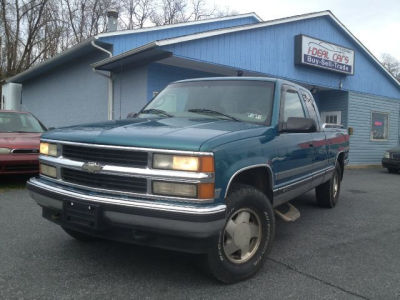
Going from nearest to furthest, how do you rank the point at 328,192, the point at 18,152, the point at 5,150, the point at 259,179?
1. the point at 259,179
2. the point at 328,192
3. the point at 5,150
4. the point at 18,152

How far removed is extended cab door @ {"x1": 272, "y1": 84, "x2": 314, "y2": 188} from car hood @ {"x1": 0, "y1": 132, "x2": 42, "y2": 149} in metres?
4.90

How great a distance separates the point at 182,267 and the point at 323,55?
464 inches

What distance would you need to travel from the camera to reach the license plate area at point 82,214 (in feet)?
8.94

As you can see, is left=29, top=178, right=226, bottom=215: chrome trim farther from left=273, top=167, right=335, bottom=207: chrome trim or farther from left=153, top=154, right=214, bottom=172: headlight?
left=273, top=167, right=335, bottom=207: chrome trim

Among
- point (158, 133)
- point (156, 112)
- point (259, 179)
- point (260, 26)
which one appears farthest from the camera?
point (260, 26)

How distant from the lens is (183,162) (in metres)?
2.60

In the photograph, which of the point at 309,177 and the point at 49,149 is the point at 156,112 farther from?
the point at 309,177

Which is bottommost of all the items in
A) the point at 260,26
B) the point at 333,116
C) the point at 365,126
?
the point at 365,126

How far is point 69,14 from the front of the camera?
2600 centimetres

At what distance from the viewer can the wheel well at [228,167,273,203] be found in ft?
10.9

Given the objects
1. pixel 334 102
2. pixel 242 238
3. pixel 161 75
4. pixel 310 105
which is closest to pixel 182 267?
pixel 242 238

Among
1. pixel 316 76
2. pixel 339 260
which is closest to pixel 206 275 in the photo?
pixel 339 260

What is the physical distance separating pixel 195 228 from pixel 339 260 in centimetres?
191

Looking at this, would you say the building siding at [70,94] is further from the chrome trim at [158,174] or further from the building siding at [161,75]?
the chrome trim at [158,174]
